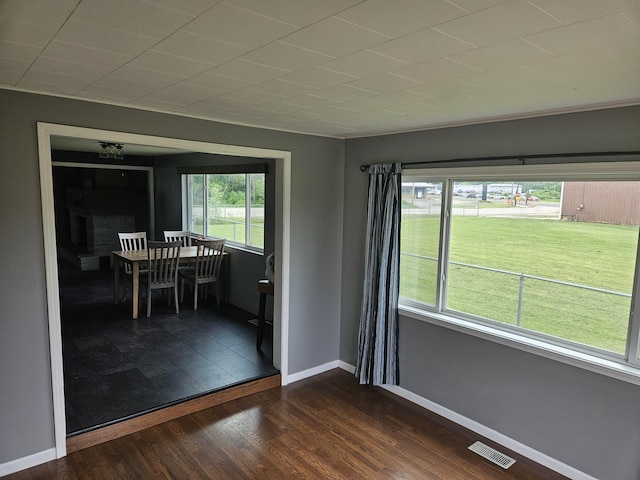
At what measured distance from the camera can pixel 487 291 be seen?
130 inches

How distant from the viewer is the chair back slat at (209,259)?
5633 mm

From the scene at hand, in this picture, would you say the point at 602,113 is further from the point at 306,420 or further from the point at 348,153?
the point at 306,420

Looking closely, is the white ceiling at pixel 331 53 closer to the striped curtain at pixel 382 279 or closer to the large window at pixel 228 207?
the striped curtain at pixel 382 279

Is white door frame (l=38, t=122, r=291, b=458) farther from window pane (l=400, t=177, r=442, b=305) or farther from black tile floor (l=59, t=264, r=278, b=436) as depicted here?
window pane (l=400, t=177, r=442, b=305)

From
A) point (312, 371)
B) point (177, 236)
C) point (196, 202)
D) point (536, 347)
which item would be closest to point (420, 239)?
point (536, 347)

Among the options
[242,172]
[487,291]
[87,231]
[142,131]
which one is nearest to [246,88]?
[142,131]

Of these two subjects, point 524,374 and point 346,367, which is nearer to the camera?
point 524,374

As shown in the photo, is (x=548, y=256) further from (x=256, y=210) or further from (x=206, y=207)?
(x=206, y=207)

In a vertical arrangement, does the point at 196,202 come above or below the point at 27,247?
above

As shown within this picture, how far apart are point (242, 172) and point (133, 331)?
2285mm

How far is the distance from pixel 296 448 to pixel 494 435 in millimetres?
1444

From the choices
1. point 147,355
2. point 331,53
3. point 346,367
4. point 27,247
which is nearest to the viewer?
point 331,53

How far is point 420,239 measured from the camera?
3682 mm

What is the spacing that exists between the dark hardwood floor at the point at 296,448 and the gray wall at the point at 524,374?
0.75ft
